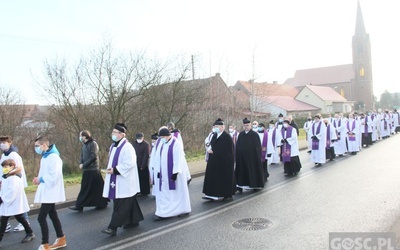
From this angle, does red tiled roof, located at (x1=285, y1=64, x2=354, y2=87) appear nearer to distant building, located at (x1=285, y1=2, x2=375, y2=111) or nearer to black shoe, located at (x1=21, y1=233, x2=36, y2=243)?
distant building, located at (x1=285, y1=2, x2=375, y2=111)

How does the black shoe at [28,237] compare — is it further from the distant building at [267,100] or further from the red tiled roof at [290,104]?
the red tiled roof at [290,104]

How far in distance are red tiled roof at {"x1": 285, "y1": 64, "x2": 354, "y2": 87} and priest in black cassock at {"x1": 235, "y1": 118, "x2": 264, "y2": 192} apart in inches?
4112

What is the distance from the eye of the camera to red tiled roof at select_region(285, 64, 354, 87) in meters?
107

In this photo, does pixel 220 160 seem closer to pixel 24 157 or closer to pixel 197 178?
pixel 197 178

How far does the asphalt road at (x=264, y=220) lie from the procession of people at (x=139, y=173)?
0.31 meters

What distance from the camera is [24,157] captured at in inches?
803

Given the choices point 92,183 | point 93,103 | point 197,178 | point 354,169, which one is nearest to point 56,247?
point 92,183

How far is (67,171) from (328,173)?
43.3 feet

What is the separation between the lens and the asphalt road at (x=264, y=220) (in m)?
6.06

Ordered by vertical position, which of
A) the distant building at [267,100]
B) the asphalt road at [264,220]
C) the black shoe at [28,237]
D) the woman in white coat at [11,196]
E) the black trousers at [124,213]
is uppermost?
the distant building at [267,100]

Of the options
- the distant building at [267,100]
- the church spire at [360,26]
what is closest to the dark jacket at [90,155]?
the distant building at [267,100]

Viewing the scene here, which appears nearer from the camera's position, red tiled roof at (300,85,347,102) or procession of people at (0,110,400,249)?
procession of people at (0,110,400,249)

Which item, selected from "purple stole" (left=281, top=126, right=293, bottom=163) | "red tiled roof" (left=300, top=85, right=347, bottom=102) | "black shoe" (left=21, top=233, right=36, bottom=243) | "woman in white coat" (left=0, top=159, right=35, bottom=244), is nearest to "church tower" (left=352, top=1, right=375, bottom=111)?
"red tiled roof" (left=300, top=85, right=347, bottom=102)

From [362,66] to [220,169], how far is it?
105582 mm
